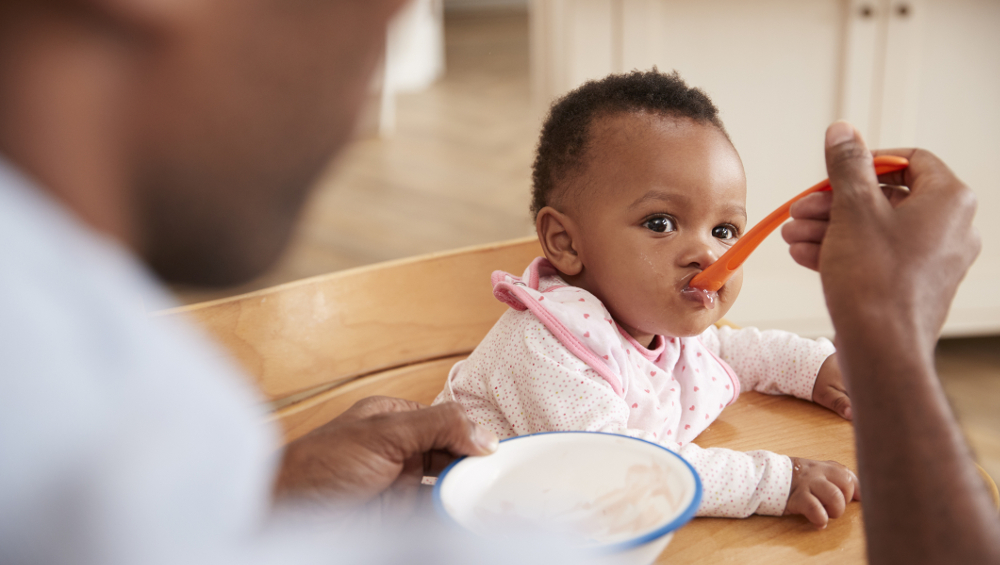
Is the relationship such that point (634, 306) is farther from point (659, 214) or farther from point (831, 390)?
point (831, 390)

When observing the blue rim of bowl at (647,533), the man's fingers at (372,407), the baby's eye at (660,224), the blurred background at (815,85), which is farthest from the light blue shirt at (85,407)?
the blurred background at (815,85)

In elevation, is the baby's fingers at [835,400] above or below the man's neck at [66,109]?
below

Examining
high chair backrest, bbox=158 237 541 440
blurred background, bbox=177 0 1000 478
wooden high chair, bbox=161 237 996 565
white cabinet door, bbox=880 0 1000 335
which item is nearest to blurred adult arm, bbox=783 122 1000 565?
wooden high chair, bbox=161 237 996 565

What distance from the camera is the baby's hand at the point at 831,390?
33.2 inches

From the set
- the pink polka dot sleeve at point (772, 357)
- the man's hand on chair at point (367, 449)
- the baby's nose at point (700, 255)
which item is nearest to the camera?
the man's hand on chair at point (367, 449)

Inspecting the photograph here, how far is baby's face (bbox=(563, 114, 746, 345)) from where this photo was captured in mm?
795

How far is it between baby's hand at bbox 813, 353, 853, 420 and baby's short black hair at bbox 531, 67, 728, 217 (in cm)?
30

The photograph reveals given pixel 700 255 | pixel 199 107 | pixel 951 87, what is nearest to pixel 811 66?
pixel 951 87

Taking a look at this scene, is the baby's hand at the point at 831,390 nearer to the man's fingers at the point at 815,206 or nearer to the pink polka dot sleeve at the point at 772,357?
the pink polka dot sleeve at the point at 772,357

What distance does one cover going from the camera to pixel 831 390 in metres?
0.86

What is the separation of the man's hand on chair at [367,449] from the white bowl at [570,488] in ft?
0.08

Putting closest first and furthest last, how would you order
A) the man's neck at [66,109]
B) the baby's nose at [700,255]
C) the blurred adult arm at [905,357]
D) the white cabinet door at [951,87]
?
the man's neck at [66,109] → the blurred adult arm at [905,357] → the baby's nose at [700,255] → the white cabinet door at [951,87]

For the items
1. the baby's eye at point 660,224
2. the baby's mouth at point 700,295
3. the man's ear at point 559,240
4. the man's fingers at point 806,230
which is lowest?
the baby's mouth at point 700,295

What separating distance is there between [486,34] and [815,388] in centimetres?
649
